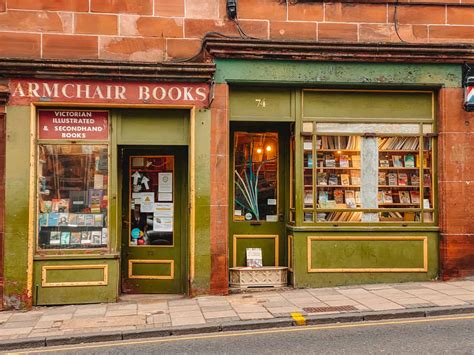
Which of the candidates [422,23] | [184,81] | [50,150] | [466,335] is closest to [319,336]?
[466,335]

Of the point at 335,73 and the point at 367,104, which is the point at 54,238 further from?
the point at 367,104

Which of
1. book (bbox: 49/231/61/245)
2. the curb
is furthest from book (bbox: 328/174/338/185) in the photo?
book (bbox: 49/231/61/245)

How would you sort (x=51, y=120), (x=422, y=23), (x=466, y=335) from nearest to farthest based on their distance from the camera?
(x=466, y=335) < (x=51, y=120) < (x=422, y=23)

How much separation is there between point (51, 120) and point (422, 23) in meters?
7.17

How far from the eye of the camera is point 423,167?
418 inches

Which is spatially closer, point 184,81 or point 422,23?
point 184,81

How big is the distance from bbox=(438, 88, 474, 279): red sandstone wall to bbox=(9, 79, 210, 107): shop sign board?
15.2 ft

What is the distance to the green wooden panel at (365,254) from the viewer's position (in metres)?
10.2

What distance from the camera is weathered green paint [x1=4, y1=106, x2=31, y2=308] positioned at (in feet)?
30.3

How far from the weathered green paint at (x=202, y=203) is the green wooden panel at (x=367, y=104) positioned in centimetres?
200

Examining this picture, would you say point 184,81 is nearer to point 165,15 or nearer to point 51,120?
point 165,15

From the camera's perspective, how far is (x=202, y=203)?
9797 millimetres

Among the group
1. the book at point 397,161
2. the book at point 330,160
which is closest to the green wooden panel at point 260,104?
the book at point 330,160

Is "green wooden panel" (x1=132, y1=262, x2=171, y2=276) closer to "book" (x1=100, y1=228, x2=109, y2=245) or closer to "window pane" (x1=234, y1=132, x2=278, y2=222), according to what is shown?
"book" (x1=100, y1=228, x2=109, y2=245)
